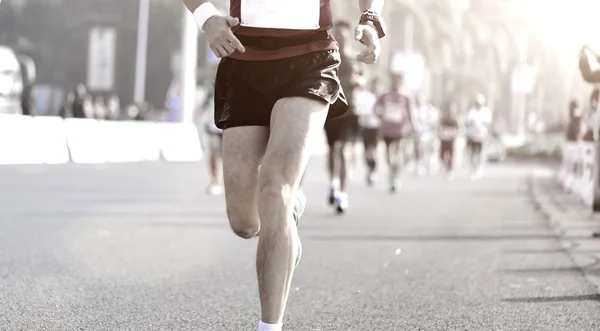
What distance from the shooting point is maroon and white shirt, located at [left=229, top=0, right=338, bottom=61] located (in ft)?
12.4

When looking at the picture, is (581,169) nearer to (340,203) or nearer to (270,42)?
(340,203)

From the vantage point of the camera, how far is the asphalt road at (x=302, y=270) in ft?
15.5

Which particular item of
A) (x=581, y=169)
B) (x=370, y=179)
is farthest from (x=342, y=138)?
(x=370, y=179)

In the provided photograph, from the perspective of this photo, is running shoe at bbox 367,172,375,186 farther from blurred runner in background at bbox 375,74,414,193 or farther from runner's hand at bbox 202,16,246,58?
runner's hand at bbox 202,16,246,58

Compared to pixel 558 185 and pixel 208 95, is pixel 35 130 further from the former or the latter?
pixel 558 185

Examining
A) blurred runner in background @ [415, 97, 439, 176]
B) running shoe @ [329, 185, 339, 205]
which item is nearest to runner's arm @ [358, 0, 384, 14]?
running shoe @ [329, 185, 339, 205]

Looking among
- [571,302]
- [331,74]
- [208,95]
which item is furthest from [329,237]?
[208,95]

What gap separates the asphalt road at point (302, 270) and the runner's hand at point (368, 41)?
128 centimetres

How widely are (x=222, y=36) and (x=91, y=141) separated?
60.7 feet

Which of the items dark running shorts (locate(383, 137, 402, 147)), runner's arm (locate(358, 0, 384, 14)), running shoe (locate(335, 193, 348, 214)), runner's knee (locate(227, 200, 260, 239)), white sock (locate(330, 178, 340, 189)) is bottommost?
dark running shorts (locate(383, 137, 402, 147))

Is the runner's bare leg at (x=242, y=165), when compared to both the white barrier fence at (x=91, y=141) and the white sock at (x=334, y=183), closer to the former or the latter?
the white sock at (x=334, y=183)

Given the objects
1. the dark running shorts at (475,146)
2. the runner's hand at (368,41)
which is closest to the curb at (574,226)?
the runner's hand at (368,41)

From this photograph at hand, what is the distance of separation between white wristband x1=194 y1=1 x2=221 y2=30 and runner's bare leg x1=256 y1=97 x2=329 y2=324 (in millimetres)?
405

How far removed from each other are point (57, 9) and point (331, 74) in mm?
61372
